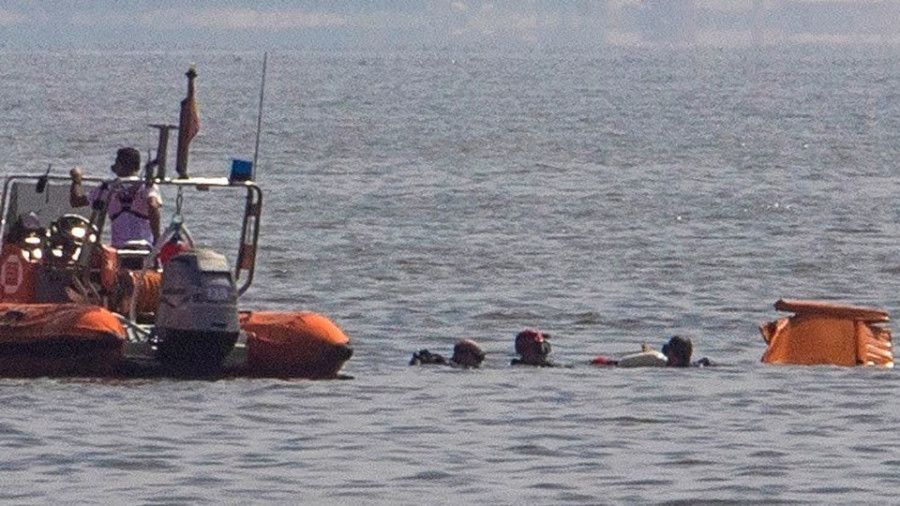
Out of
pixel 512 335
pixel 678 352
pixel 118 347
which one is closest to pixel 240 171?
pixel 118 347

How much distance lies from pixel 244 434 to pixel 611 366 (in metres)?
5.26

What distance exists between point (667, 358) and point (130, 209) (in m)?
4.87

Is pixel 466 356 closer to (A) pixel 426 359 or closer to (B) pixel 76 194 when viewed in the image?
(A) pixel 426 359

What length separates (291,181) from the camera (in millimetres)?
53406

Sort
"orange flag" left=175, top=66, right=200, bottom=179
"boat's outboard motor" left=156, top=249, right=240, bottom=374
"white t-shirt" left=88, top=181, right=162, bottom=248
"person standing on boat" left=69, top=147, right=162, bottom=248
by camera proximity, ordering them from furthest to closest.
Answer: "white t-shirt" left=88, top=181, right=162, bottom=248
"person standing on boat" left=69, top=147, right=162, bottom=248
"orange flag" left=175, top=66, right=200, bottom=179
"boat's outboard motor" left=156, top=249, right=240, bottom=374

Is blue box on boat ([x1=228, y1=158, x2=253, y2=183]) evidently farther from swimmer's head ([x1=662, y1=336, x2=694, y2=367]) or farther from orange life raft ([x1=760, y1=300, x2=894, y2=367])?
orange life raft ([x1=760, y1=300, x2=894, y2=367])

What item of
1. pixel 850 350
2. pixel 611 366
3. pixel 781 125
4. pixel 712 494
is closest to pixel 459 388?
pixel 611 366

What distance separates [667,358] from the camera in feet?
77.2

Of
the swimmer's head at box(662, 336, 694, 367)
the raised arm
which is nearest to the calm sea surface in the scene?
the swimmer's head at box(662, 336, 694, 367)

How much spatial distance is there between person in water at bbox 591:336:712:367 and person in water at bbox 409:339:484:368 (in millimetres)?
1075

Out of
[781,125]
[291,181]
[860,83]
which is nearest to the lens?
[291,181]

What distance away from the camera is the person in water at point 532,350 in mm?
23391

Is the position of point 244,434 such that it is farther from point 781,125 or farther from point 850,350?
point 781,125

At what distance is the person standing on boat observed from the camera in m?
20.9
